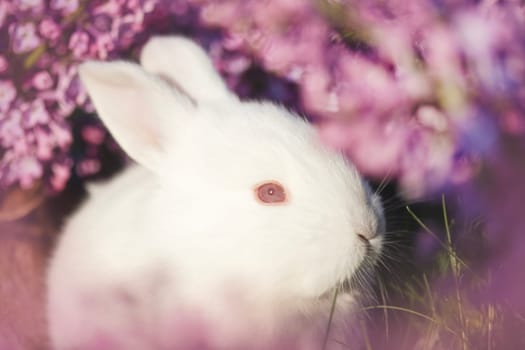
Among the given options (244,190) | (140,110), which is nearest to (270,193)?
(244,190)

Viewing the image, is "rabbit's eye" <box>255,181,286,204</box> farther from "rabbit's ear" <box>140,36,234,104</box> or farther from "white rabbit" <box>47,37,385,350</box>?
"rabbit's ear" <box>140,36,234,104</box>

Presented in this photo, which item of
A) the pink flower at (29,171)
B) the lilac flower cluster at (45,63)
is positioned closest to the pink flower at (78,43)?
the lilac flower cluster at (45,63)

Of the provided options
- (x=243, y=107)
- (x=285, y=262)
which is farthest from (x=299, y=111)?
(x=285, y=262)

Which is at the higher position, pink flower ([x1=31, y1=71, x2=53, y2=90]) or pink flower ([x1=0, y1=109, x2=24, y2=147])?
pink flower ([x1=31, y1=71, x2=53, y2=90])

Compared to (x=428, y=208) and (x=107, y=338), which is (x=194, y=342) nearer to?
(x=107, y=338)

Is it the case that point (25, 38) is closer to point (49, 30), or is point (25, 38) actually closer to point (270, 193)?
point (49, 30)

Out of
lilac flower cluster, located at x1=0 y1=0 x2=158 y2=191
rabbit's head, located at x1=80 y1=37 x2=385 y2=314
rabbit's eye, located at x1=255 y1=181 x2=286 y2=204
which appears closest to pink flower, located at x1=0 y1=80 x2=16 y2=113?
lilac flower cluster, located at x1=0 y1=0 x2=158 y2=191

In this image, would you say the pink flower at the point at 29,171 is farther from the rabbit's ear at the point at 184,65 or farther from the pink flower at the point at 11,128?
the rabbit's ear at the point at 184,65
